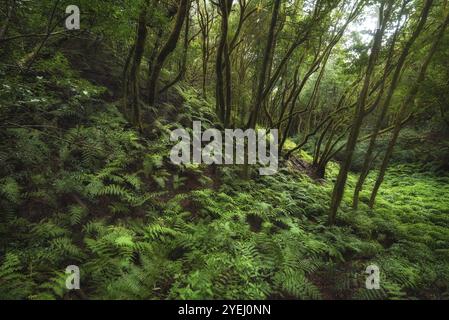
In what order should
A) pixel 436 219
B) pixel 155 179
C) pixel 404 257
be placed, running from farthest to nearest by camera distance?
pixel 436 219, pixel 155 179, pixel 404 257

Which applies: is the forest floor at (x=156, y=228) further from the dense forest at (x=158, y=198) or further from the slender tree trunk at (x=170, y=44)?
the slender tree trunk at (x=170, y=44)

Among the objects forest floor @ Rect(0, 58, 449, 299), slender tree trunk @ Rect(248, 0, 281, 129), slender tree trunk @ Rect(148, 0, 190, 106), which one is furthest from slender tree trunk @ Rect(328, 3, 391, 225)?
slender tree trunk @ Rect(148, 0, 190, 106)

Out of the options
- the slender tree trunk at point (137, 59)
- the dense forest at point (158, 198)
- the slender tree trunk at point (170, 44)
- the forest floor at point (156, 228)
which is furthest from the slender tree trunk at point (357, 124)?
the slender tree trunk at point (137, 59)

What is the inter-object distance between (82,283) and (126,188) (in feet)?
7.85

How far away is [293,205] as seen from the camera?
7586 mm

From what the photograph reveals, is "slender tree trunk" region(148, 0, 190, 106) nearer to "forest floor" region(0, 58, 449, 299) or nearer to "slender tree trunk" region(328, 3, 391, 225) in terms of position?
"forest floor" region(0, 58, 449, 299)

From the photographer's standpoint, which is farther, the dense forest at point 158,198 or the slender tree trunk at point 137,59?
the slender tree trunk at point 137,59

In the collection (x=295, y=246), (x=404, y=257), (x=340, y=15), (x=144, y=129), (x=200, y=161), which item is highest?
(x=340, y=15)

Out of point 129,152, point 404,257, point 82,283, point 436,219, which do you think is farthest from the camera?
point 436,219

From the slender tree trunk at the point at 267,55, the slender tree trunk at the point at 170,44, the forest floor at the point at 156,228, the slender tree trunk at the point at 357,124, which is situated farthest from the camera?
the slender tree trunk at the point at 170,44

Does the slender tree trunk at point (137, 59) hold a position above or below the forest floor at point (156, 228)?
above

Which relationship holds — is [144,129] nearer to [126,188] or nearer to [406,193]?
[126,188]

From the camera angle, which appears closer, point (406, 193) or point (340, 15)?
point (340, 15)

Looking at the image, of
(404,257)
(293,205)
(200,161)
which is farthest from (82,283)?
(404,257)
